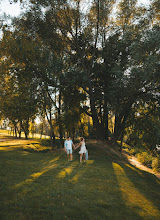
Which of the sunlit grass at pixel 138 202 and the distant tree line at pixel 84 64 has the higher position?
the distant tree line at pixel 84 64

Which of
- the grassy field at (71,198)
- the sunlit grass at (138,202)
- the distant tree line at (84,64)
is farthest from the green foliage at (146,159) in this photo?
the sunlit grass at (138,202)

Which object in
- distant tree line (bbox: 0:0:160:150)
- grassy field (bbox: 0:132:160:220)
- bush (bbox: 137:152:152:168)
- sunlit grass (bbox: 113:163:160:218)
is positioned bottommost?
bush (bbox: 137:152:152:168)

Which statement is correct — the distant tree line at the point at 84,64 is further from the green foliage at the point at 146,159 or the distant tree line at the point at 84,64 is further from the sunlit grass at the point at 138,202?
the sunlit grass at the point at 138,202

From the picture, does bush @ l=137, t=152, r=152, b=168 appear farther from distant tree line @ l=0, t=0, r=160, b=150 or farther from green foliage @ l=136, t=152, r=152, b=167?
distant tree line @ l=0, t=0, r=160, b=150

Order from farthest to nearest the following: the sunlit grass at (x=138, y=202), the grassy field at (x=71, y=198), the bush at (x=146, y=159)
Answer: the bush at (x=146, y=159), the sunlit grass at (x=138, y=202), the grassy field at (x=71, y=198)

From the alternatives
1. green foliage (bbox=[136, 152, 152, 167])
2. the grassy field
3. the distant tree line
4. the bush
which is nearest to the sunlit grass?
the grassy field

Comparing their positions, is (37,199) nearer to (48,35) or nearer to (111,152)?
(111,152)

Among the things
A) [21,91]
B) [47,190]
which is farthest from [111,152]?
[47,190]

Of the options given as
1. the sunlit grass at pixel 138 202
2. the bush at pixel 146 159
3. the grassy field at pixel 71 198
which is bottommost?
the bush at pixel 146 159

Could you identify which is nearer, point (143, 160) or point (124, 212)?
point (124, 212)

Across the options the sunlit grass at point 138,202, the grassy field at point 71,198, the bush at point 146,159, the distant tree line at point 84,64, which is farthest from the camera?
the bush at point 146,159

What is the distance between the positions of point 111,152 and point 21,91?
41.1 feet

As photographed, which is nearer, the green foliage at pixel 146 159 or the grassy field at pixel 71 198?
the grassy field at pixel 71 198

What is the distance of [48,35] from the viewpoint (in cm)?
2127
